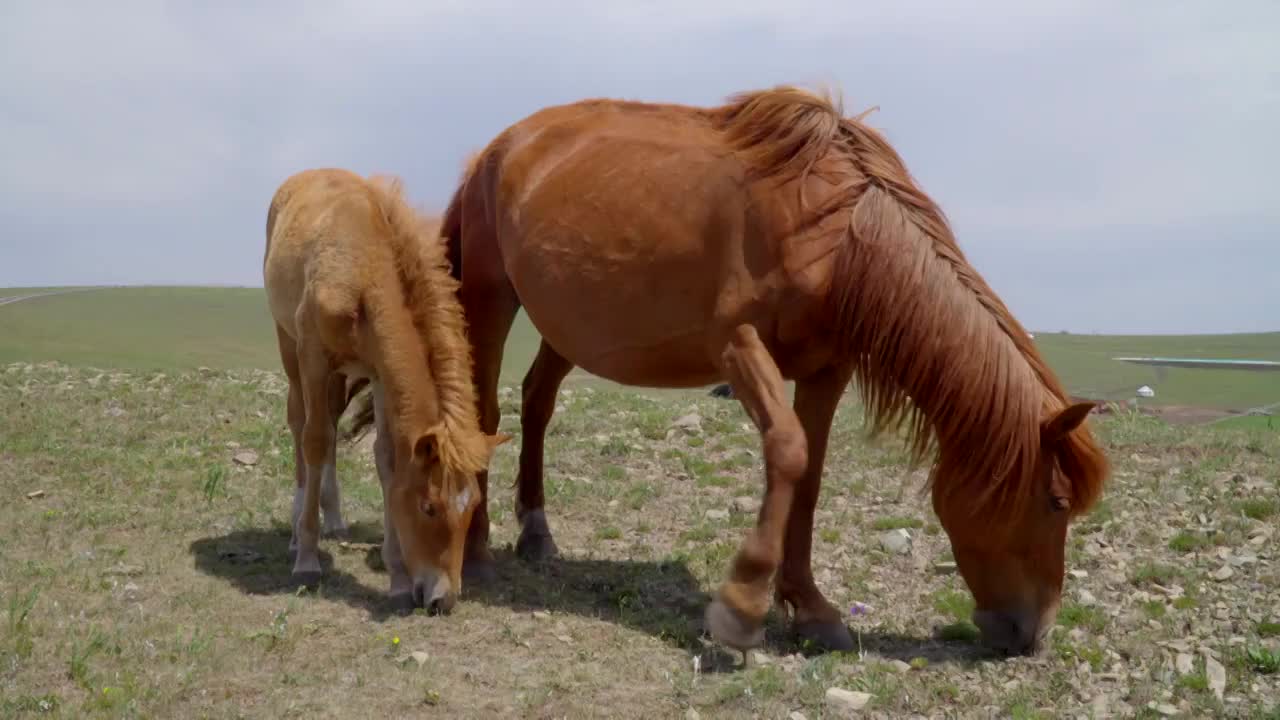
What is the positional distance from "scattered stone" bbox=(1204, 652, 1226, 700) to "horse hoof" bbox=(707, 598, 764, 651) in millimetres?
1949

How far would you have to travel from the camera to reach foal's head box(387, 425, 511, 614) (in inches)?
217

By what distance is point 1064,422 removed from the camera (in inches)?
180

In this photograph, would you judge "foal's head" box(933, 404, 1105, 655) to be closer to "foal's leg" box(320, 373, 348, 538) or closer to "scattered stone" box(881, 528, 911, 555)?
"scattered stone" box(881, 528, 911, 555)

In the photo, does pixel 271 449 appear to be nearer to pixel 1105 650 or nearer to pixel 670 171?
pixel 670 171

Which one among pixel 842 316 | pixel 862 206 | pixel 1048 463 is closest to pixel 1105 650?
pixel 1048 463

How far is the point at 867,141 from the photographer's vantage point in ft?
17.6

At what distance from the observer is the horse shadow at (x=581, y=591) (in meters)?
5.17

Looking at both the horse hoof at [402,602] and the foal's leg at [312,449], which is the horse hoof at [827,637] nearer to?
the horse hoof at [402,602]

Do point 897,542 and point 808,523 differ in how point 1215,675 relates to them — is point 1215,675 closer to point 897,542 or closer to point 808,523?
point 808,523

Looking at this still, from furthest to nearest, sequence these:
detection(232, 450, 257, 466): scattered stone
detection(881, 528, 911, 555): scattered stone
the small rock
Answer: detection(232, 450, 257, 466): scattered stone
detection(881, 528, 911, 555): scattered stone
the small rock

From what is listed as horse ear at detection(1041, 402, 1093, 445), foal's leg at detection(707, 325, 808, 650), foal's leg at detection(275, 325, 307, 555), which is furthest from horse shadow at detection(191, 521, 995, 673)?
horse ear at detection(1041, 402, 1093, 445)

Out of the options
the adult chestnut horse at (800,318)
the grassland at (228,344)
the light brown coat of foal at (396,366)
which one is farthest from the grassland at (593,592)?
the grassland at (228,344)

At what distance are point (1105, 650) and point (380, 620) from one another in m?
3.66

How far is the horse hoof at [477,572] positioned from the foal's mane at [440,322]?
0.92m
